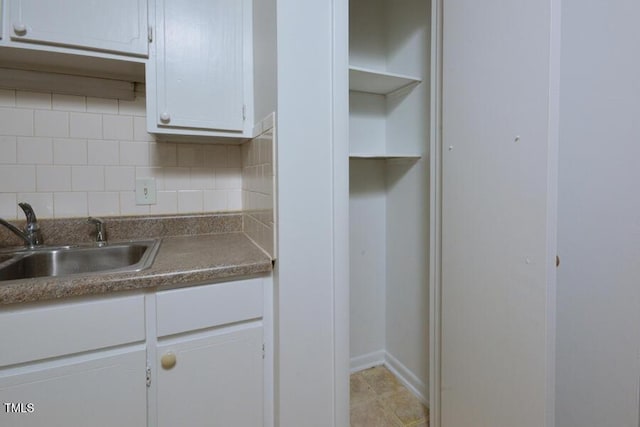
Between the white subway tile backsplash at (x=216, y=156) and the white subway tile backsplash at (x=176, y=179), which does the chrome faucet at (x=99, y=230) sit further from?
the white subway tile backsplash at (x=216, y=156)

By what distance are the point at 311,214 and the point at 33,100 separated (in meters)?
1.23

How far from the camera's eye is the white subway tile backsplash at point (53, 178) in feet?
4.20

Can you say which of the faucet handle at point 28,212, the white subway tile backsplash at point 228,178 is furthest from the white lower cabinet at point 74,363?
the white subway tile backsplash at point 228,178

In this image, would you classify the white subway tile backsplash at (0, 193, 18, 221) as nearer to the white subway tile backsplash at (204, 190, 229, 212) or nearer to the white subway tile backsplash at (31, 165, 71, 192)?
the white subway tile backsplash at (31, 165, 71, 192)

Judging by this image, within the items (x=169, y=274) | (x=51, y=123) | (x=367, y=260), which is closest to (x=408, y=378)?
(x=367, y=260)

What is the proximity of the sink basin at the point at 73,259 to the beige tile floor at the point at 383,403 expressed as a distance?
4.18ft

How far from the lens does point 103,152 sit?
1.36 metres

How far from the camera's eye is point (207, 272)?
98 cm

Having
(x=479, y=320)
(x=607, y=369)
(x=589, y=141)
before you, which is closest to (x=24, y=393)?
(x=479, y=320)

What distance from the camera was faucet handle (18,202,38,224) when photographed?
119cm

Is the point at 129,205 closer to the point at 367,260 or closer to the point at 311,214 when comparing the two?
the point at 311,214

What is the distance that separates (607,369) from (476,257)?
1.56 ft

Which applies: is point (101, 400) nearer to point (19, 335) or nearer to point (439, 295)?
point (19, 335)

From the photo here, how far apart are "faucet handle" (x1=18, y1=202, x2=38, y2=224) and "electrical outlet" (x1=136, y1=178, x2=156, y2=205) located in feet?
1.18
